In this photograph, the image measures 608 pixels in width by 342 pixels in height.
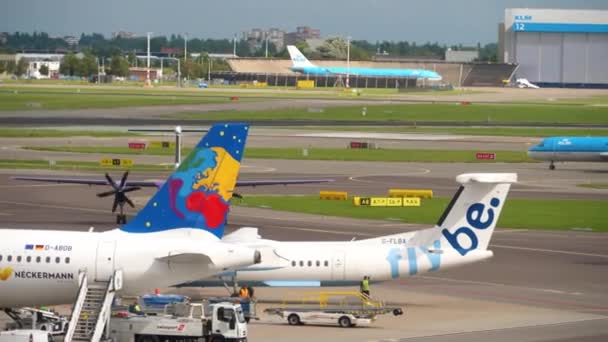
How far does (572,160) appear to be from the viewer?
119062 mm

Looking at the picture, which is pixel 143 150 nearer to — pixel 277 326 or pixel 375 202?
pixel 375 202

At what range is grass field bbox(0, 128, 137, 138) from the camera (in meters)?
146

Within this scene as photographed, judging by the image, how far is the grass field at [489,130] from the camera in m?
161

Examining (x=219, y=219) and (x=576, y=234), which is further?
(x=576, y=234)

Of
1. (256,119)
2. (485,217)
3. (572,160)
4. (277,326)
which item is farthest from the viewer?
(256,119)

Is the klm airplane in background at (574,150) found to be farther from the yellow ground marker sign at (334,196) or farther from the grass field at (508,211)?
the yellow ground marker sign at (334,196)

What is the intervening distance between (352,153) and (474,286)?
249 ft

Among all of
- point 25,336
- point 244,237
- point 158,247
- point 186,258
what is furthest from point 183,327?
point 244,237

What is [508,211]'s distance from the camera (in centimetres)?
8381

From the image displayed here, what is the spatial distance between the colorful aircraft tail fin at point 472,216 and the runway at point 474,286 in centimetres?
268

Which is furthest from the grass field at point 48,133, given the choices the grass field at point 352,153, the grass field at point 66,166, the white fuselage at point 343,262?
the white fuselage at point 343,262

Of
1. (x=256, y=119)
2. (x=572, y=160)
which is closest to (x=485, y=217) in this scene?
(x=572, y=160)

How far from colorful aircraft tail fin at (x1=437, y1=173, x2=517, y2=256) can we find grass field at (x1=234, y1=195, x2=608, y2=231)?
28.3m

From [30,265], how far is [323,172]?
71703 millimetres
